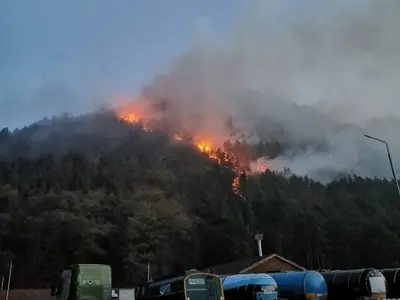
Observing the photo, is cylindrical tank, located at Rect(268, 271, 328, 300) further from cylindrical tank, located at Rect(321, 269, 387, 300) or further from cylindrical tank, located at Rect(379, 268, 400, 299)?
cylindrical tank, located at Rect(379, 268, 400, 299)

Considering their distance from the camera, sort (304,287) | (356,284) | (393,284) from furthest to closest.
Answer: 1. (393,284)
2. (304,287)
3. (356,284)

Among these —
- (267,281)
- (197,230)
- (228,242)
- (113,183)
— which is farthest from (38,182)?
(267,281)

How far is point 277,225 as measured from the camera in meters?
101

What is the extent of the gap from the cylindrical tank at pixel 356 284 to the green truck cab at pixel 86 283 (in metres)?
15.8

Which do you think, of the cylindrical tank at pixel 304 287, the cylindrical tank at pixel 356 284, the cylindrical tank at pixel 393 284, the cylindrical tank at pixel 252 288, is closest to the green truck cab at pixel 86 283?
the cylindrical tank at pixel 252 288

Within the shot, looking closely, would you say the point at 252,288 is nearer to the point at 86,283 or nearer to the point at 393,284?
the point at 86,283

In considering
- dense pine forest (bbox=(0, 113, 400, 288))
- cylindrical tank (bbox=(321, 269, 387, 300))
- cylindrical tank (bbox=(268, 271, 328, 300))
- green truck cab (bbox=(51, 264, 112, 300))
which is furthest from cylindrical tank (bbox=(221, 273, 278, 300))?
dense pine forest (bbox=(0, 113, 400, 288))

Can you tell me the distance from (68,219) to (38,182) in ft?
153

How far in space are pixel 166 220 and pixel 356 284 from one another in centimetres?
4846

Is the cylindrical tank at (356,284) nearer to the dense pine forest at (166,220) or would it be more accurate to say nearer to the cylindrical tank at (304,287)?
the cylindrical tank at (304,287)

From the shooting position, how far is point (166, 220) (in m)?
74.0

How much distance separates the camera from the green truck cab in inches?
1056

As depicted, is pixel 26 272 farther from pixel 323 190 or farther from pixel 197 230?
pixel 323 190

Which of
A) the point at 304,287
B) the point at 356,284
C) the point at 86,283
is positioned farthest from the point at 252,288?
the point at 86,283
